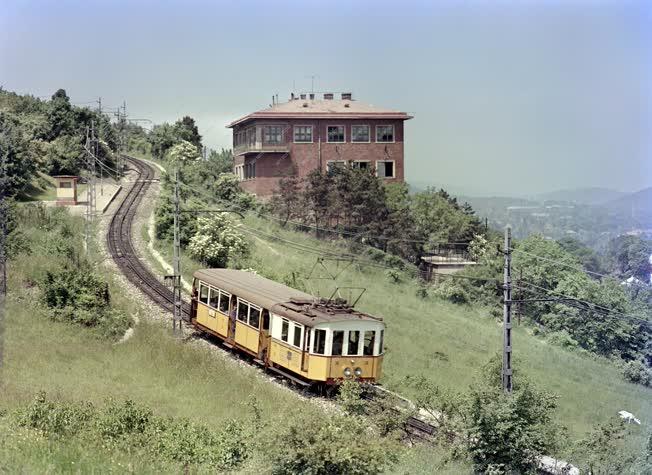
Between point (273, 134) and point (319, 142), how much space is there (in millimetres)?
3620

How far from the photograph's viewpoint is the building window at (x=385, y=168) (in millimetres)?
58875

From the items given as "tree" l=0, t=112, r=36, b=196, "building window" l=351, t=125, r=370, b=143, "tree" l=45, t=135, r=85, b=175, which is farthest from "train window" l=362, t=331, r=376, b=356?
"tree" l=45, t=135, r=85, b=175

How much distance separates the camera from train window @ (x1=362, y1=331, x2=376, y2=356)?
20.3m

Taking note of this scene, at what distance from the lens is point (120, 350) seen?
23484 mm

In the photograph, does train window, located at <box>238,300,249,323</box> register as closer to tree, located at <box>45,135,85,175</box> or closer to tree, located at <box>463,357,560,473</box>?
tree, located at <box>463,357,560,473</box>

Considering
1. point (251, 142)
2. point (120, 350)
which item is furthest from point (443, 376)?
point (251, 142)

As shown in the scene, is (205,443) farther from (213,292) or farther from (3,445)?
(213,292)

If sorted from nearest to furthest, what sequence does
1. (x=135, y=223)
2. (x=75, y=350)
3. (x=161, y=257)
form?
(x=75, y=350), (x=161, y=257), (x=135, y=223)

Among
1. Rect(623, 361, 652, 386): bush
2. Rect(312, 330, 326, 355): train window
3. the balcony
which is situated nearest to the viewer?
Rect(312, 330, 326, 355): train window

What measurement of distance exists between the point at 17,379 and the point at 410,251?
34.9 meters

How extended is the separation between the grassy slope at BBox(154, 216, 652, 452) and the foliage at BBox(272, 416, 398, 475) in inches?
449

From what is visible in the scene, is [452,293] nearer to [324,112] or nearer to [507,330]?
[324,112]

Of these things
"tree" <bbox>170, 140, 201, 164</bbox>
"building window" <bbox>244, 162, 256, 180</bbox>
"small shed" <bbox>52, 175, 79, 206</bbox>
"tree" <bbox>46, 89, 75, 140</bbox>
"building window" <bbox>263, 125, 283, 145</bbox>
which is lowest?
"small shed" <bbox>52, 175, 79, 206</bbox>

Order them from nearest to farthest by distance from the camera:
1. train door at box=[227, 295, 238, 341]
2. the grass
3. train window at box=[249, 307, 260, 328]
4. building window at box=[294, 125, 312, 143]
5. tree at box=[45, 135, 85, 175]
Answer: the grass < train window at box=[249, 307, 260, 328] < train door at box=[227, 295, 238, 341] < tree at box=[45, 135, 85, 175] < building window at box=[294, 125, 312, 143]
